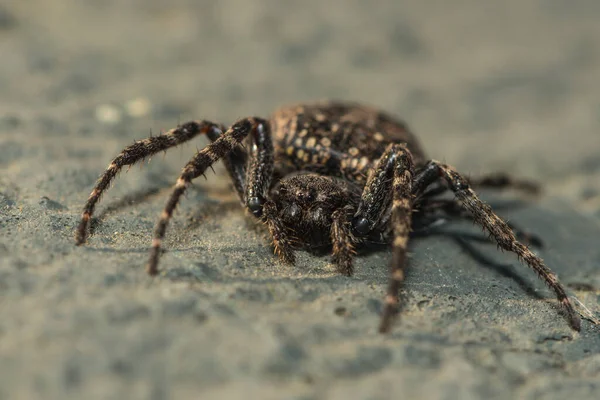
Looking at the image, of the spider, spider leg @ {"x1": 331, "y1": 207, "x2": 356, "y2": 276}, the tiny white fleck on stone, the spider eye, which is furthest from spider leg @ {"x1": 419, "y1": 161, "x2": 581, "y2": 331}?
the tiny white fleck on stone

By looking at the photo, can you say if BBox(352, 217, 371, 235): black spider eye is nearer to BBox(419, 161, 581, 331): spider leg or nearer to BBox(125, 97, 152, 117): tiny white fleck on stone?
BBox(419, 161, 581, 331): spider leg

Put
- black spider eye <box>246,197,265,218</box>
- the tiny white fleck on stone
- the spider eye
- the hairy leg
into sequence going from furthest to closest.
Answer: the tiny white fleck on stone < the hairy leg < black spider eye <box>246,197,265,218</box> < the spider eye

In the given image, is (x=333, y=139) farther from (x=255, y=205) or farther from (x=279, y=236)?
(x=279, y=236)

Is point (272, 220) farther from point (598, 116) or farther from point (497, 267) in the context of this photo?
point (598, 116)

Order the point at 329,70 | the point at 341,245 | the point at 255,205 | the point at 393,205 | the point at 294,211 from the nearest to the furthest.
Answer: the point at 393,205 → the point at 341,245 → the point at 294,211 → the point at 255,205 → the point at 329,70

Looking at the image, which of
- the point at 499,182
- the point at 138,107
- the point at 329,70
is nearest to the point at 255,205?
the point at 499,182
